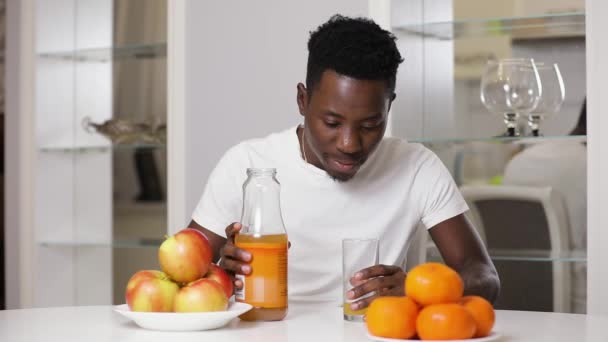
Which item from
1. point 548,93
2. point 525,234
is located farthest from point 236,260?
point 525,234

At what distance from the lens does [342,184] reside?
80.1 inches

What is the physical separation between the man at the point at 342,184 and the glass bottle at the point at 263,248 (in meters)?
0.36

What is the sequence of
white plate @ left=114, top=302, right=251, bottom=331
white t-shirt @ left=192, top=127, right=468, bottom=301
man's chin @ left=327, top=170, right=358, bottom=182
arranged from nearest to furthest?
1. white plate @ left=114, top=302, right=251, bottom=331
2. man's chin @ left=327, top=170, right=358, bottom=182
3. white t-shirt @ left=192, top=127, right=468, bottom=301

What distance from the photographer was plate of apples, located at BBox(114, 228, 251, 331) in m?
1.35

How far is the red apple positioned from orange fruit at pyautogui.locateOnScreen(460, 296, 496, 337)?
37 cm

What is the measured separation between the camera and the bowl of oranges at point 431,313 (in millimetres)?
1225

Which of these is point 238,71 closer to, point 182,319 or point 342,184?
point 342,184

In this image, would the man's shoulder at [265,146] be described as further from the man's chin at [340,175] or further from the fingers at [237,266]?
the fingers at [237,266]

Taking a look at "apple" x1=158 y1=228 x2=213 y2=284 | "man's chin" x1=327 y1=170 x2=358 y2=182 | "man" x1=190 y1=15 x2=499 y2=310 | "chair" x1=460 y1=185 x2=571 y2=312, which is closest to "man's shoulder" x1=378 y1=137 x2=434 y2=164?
"man" x1=190 y1=15 x2=499 y2=310

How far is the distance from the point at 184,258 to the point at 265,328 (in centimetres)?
16

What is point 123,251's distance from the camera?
4.32 meters

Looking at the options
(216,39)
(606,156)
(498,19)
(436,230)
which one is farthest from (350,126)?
(216,39)

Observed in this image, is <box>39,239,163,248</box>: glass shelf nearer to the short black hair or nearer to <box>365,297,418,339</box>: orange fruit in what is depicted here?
the short black hair

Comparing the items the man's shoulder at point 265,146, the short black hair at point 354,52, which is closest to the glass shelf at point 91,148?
the man's shoulder at point 265,146
